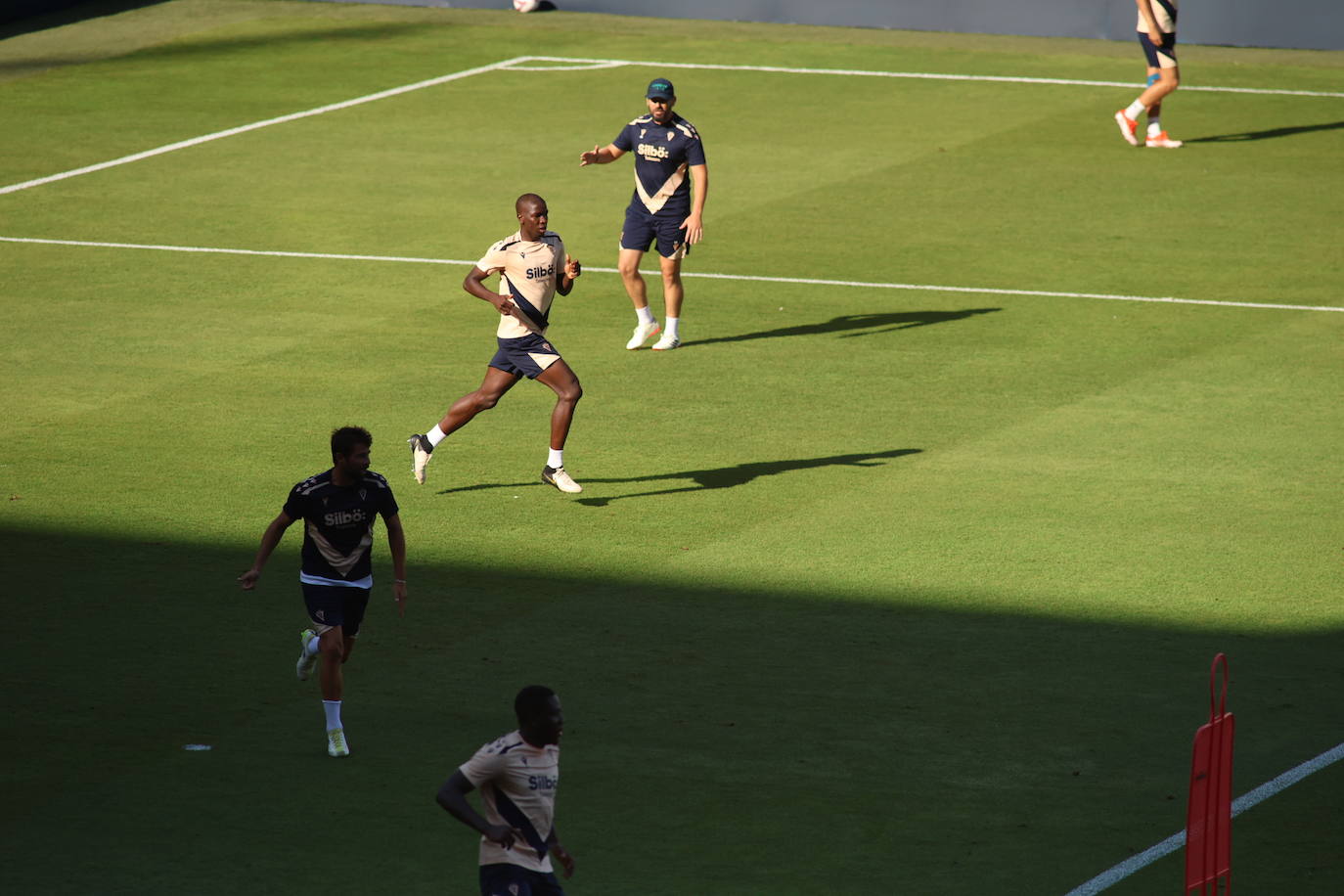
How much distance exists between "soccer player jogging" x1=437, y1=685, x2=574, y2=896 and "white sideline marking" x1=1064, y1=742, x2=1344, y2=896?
108 inches

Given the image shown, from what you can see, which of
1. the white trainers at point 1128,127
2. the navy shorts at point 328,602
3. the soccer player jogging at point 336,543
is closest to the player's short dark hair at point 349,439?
the soccer player jogging at point 336,543

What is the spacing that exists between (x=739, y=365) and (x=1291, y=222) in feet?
28.7

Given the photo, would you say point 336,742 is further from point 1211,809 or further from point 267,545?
point 1211,809

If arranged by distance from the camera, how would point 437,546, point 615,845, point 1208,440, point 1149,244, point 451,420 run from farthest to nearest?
point 1149,244 < point 1208,440 < point 451,420 < point 437,546 < point 615,845

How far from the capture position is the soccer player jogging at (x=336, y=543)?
10.9 metres

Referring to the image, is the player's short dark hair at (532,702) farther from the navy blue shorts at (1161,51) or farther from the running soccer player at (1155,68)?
the navy blue shorts at (1161,51)

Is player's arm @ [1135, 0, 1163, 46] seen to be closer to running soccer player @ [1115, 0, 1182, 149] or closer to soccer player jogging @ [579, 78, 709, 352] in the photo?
running soccer player @ [1115, 0, 1182, 149]

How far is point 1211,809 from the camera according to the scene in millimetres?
8492

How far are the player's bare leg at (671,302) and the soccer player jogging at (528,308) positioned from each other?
4115 mm

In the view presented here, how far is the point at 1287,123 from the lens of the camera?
29.9 metres

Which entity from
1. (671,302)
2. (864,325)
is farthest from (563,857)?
(864,325)

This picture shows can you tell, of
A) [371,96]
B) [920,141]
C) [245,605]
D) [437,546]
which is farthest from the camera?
[371,96]

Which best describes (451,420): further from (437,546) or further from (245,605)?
(245,605)

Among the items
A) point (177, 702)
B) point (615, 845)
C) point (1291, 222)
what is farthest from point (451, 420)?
point (1291, 222)
